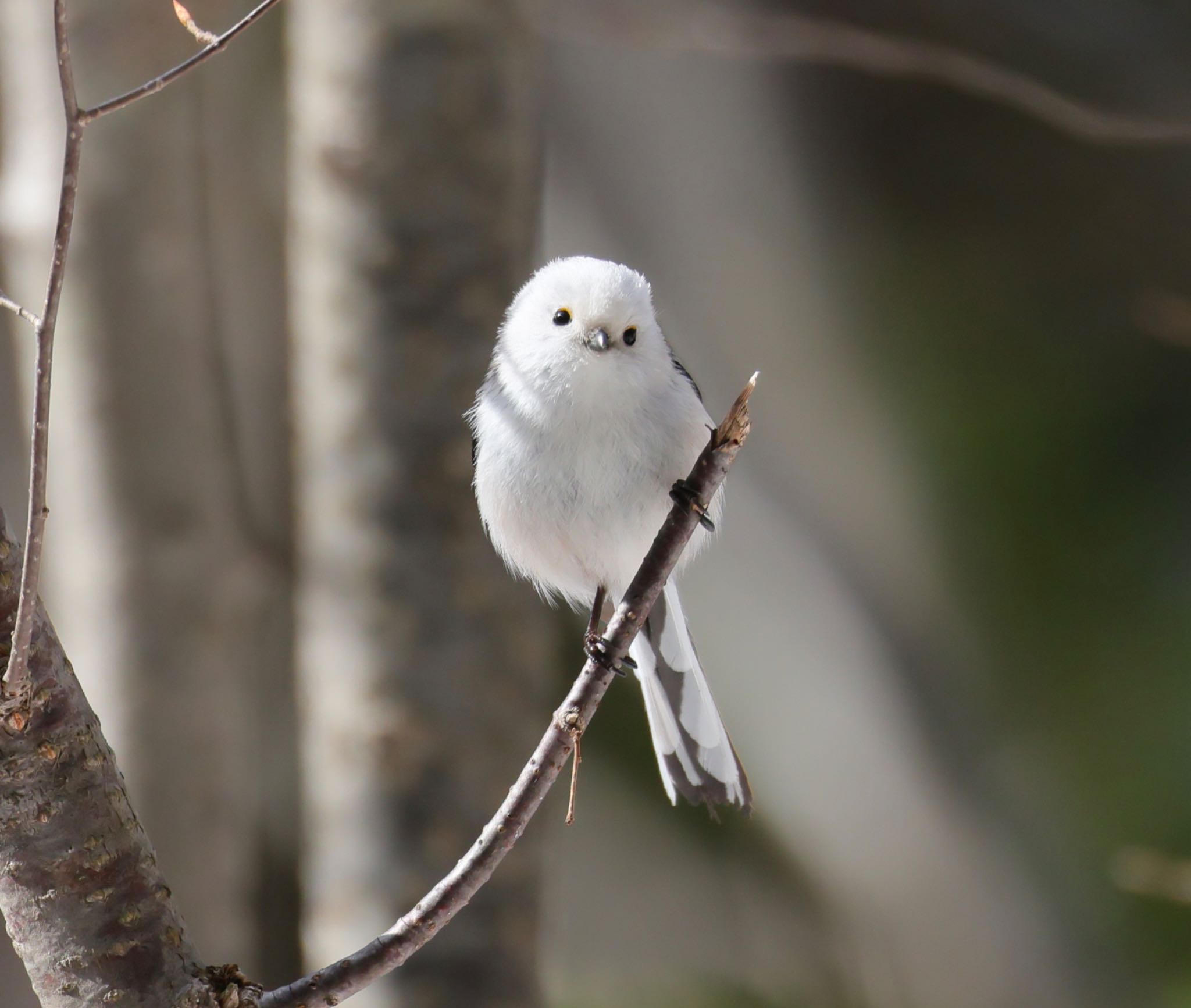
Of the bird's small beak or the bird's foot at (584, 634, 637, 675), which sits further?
the bird's small beak

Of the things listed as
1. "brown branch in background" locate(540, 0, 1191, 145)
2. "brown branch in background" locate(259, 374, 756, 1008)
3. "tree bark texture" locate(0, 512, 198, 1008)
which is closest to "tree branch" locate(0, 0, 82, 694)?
"tree bark texture" locate(0, 512, 198, 1008)

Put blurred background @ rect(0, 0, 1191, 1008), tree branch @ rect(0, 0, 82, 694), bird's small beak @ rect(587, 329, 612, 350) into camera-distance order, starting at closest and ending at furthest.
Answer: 1. tree branch @ rect(0, 0, 82, 694)
2. bird's small beak @ rect(587, 329, 612, 350)
3. blurred background @ rect(0, 0, 1191, 1008)

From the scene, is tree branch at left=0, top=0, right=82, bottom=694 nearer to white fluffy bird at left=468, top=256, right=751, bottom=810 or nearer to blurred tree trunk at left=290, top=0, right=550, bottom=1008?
white fluffy bird at left=468, top=256, right=751, bottom=810

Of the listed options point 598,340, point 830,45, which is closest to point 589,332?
point 598,340

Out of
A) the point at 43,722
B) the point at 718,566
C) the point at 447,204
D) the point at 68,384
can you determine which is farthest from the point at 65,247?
the point at 718,566

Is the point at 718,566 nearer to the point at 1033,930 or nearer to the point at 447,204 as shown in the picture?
the point at 1033,930

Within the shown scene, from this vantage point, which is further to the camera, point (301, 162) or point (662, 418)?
point (301, 162)

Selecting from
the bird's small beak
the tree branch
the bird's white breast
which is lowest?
the tree branch
